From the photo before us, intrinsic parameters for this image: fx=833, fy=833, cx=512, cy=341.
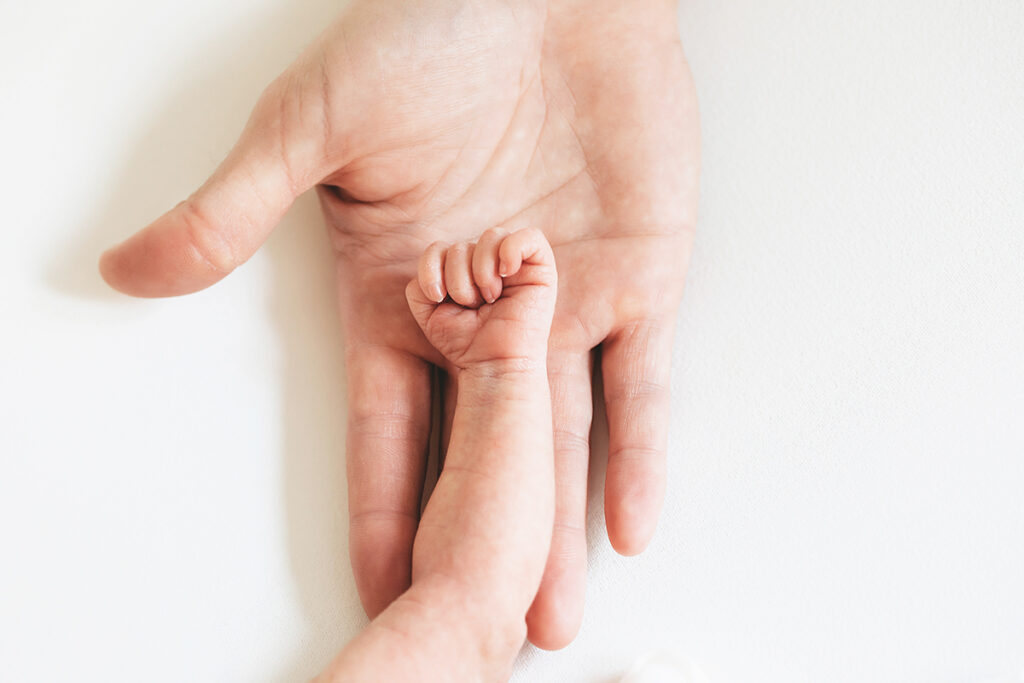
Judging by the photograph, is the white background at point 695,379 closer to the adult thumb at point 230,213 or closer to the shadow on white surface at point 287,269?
the shadow on white surface at point 287,269

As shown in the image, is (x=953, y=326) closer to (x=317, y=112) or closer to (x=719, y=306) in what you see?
(x=719, y=306)

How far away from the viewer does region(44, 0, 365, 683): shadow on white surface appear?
829 mm

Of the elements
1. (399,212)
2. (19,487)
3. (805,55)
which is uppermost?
(805,55)

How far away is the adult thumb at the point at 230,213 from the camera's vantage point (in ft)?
2.61

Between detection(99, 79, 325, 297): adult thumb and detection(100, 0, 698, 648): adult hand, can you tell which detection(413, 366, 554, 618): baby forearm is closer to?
detection(100, 0, 698, 648): adult hand

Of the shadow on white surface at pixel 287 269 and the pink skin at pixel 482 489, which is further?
the shadow on white surface at pixel 287 269

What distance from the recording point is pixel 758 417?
91 cm

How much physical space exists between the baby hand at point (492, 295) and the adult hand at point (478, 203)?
0.27ft

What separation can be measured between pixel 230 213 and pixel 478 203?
0.28m

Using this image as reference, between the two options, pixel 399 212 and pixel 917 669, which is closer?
pixel 917 669

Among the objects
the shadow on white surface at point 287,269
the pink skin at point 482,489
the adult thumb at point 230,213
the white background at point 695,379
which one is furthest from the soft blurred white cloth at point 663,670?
the adult thumb at point 230,213

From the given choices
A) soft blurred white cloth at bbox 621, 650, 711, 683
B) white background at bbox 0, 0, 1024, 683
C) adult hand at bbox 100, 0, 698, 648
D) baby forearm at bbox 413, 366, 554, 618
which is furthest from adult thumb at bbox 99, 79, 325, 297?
soft blurred white cloth at bbox 621, 650, 711, 683

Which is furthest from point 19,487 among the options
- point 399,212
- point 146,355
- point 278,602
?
point 399,212

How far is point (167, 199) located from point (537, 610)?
0.64 m
